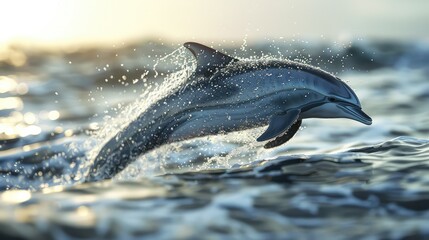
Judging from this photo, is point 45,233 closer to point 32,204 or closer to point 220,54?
point 32,204

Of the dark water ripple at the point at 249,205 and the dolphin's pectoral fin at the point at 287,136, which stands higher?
the dolphin's pectoral fin at the point at 287,136

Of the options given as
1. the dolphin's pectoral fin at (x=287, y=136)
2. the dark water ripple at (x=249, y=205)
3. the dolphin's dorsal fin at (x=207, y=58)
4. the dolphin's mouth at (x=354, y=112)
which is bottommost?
the dark water ripple at (x=249, y=205)

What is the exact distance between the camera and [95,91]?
76.4 ft

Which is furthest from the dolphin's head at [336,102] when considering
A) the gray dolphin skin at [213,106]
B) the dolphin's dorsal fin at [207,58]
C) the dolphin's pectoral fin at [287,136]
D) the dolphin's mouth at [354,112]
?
the dolphin's dorsal fin at [207,58]

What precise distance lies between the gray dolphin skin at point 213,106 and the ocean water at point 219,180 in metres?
0.27

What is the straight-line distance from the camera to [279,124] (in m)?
10.1

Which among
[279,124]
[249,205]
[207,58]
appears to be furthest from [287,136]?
[249,205]

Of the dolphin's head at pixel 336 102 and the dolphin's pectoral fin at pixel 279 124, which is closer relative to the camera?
the dolphin's pectoral fin at pixel 279 124

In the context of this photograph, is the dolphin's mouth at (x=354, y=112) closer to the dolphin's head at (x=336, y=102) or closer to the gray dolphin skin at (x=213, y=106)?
the dolphin's head at (x=336, y=102)

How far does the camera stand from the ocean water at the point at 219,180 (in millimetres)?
7961

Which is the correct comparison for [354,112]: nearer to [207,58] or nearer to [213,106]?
[213,106]

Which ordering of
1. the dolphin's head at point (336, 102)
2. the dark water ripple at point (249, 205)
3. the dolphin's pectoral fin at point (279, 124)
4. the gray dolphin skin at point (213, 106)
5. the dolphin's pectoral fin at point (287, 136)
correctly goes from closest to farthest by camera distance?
1. the dark water ripple at point (249, 205)
2. the dolphin's pectoral fin at point (279, 124)
3. the gray dolphin skin at point (213, 106)
4. the dolphin's head at point (336, 102)
5. the dolphin's pectoral fin at point (287, 136)

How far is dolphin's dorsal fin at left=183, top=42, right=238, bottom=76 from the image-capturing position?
10039 millimetres

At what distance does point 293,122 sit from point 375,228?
7.94 ft
